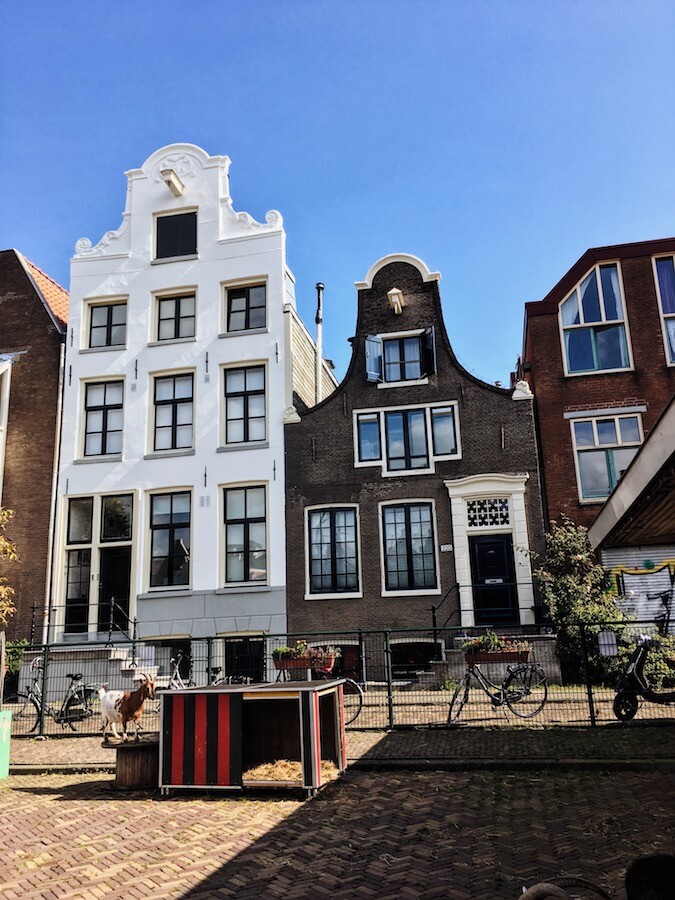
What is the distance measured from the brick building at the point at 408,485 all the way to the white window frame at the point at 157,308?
4442 millimetres

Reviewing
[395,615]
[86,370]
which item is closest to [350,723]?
[395,615]

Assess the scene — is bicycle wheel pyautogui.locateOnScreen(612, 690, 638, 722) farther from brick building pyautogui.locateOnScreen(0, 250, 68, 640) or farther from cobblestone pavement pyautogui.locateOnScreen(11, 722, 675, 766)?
brick building pyautogui.locateOnScreen(0, 250, 68, 640)

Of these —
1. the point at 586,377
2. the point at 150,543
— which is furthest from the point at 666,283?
the point at 150,543

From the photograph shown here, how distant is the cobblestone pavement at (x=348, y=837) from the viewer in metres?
5.77

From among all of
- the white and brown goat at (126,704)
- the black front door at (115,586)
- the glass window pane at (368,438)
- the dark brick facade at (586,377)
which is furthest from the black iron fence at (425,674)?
the glass window pane at (368,438)

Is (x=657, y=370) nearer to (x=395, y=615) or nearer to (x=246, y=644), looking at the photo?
(x=395, y=615)

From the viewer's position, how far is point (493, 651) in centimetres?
1369

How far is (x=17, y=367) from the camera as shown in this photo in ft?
75.6

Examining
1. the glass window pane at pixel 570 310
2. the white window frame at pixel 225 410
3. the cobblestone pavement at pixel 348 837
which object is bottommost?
the cobblestone pavement at pixel 348 837

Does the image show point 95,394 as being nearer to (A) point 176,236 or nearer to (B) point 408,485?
(A) point 176,236

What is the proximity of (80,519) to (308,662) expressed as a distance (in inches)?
401

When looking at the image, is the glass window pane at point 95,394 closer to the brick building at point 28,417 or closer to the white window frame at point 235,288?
the brick building at point 28,417

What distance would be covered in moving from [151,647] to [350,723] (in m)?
8.95

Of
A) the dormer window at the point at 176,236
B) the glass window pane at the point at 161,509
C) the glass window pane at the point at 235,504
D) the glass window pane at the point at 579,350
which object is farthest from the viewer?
the dormer window at the point at 176,236
